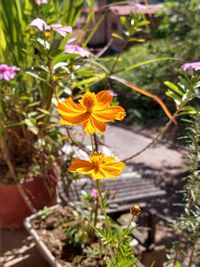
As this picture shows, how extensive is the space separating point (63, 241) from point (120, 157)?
3174 millimetres

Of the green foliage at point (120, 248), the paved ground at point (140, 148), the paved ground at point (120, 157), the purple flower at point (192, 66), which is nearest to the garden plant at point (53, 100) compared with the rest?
the purple flower at point (192, 66)

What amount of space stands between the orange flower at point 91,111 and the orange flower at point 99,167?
47 mm

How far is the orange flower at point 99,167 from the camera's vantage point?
0.58m

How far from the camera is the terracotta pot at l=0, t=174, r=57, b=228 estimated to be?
4.41 feet

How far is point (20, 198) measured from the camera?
53.0 inches

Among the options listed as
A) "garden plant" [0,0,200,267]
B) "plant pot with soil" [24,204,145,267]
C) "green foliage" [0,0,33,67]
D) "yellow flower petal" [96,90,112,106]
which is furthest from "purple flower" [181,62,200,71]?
"green foliage" [0,0,33,67]

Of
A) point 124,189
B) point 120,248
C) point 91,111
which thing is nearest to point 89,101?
point 91,111

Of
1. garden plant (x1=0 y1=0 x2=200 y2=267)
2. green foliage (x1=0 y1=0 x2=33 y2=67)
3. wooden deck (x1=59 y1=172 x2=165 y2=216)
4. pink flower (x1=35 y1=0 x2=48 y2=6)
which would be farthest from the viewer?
wooden deck (x1=59 y1=172 x2=165 y2=216)

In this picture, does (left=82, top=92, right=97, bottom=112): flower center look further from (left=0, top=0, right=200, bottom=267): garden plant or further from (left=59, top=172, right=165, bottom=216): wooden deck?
(left=59, top=172, right=165, bottom=216): wooden deck

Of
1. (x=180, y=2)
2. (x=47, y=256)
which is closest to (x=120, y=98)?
(x=180, y=2)

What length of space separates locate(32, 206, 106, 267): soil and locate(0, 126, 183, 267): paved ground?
0.32ft

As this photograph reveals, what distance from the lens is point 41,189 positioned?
1.39 m

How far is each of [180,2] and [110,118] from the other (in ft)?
8.35

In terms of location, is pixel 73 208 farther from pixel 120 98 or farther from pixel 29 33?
pixel 120 98
